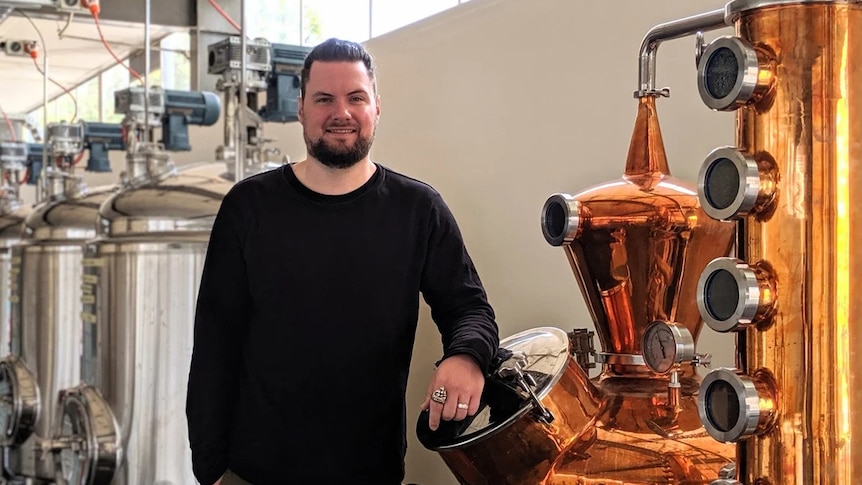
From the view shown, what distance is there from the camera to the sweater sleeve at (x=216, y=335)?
1.57m

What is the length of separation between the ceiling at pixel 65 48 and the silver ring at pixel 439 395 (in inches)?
117

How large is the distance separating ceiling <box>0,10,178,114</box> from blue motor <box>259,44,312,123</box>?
128cm

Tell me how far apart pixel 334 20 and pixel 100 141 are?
156 cm

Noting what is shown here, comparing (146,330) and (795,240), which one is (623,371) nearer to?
(795,240)

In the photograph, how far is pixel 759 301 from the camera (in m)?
0.72

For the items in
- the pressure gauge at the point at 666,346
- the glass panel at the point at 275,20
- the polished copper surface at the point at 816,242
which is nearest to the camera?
the polished copper surface at the point at 816,242

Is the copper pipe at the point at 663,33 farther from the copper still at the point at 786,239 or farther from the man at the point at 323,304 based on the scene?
the man at the point at 323,304

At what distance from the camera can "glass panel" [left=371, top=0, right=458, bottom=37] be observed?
2.48 m

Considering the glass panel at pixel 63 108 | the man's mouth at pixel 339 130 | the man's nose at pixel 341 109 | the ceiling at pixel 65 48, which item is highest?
the ceiling at pixel 65 48

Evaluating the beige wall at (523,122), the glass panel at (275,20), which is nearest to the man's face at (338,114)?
the beige wall at (523,122)

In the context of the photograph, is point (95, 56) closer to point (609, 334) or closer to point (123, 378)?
point (123, 378)

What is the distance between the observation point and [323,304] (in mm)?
1545

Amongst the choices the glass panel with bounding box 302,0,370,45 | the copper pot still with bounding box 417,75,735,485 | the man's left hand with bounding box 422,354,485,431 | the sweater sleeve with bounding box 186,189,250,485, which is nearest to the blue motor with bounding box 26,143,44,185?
the glass panel with bounding box 302,0,370,45

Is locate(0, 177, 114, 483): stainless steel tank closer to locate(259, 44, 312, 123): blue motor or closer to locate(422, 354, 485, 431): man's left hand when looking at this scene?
locate(259, 44, 312, 123): blue motor
